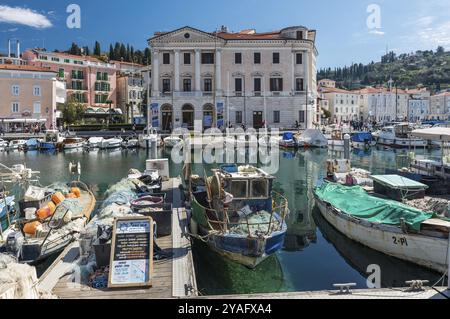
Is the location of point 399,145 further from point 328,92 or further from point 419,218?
point 328,92

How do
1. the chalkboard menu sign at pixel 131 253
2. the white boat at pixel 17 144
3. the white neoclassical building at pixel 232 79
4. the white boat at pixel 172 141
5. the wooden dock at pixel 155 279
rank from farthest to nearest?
the white neoclassical building at pixel 232 79
the white boat at pixel 172 141
the white boat at pixel 17 144
the chalkboard menu sign at pixel 131 253
the wooden dock at pixel 155 279

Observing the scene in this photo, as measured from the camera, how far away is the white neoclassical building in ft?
191

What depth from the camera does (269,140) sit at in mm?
50938

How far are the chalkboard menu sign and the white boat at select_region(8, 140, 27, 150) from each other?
46.4 meters

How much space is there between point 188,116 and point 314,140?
18729mm

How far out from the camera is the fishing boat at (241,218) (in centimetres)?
1085

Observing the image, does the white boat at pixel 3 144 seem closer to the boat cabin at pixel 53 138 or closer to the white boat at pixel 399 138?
the boat cabin at pixel 53 138

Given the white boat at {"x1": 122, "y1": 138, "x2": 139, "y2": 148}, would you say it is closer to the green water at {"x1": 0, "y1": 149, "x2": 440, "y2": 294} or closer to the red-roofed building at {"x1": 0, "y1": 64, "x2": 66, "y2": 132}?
the red-roofed building at {"x1": 0, "y1": 64, "x2": 66, "y2": 132}

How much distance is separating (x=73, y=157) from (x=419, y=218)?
38921mm

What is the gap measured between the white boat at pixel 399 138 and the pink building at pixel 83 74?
4691 cm

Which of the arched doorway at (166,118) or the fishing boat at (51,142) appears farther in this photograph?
the arched doorway at (166,118)

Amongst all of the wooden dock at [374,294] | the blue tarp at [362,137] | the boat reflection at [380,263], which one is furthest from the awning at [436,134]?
the blue tarp at [362,137]

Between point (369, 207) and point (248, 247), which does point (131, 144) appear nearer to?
point (369, 207)

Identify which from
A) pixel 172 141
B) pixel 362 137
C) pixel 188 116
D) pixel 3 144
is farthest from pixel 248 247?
pixel 188 116
